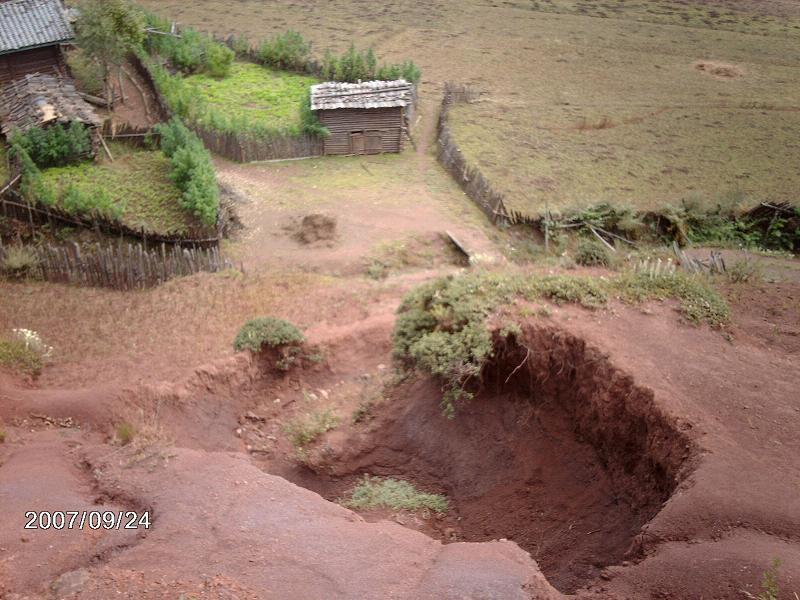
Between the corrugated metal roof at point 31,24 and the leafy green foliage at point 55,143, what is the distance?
348 cm

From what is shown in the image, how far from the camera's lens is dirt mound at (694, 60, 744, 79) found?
82.9 feet

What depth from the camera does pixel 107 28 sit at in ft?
60.8

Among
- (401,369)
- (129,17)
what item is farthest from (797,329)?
(129,17)

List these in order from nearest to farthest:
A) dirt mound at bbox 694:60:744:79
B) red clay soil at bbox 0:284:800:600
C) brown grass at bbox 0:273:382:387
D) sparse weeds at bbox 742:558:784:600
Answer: sparse weeds at bbox 742:558:784:600
red clay soil at bbox 0:284:800:600
brown grass at bbox 0:273:382:387
dirt mound at bbox 694:60:744:79

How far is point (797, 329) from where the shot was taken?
10.1m

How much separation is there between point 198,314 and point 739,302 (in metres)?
8.75

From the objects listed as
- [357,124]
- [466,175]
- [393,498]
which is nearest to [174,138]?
[357,124]

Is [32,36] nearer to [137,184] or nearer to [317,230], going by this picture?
[137,184]

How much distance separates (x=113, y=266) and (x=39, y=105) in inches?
279

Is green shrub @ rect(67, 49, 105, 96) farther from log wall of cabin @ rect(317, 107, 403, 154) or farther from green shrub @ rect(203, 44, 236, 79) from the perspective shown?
log wall of cabin @ rect(317, 107, 403, 154)

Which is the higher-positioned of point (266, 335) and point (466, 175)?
point (466, 175)

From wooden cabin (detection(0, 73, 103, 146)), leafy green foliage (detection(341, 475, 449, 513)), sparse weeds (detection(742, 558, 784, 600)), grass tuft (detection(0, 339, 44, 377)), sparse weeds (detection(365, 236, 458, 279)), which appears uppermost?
wooden cabin (detection(0, 73, 103, 146))

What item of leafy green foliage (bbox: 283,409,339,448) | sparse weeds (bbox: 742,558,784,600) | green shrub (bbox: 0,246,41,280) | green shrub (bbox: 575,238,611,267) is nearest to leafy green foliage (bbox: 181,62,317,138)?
green shrub (bbox: 0,246,41,280)

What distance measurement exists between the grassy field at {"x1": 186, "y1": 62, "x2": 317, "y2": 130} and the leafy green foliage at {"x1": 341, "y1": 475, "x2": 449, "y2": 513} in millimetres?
13189
